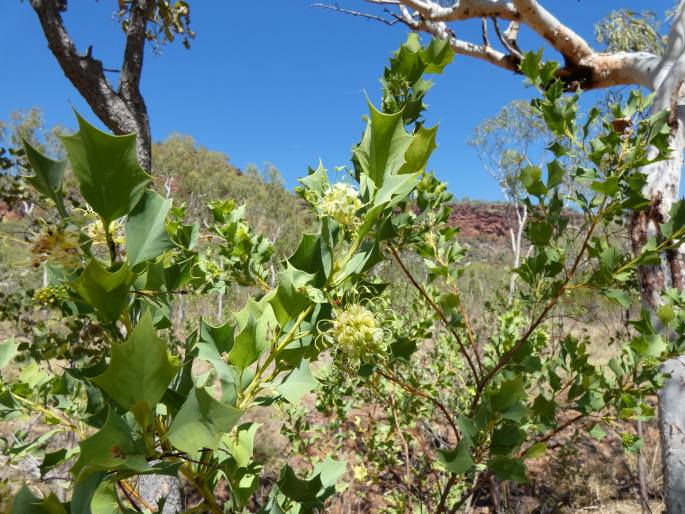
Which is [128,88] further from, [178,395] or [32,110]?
[32,110]

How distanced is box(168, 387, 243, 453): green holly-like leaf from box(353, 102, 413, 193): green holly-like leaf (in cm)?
28

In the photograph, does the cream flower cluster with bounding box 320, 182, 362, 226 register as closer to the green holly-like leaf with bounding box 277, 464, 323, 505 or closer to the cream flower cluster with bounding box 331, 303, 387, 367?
the cream flower cluster with bounding box 331, 303, 387, 367

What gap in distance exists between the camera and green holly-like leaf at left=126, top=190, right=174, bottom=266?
418 mm

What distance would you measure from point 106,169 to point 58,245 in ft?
0.54

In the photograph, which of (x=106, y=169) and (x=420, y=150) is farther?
(x=420, y=150)

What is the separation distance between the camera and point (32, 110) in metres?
16.0

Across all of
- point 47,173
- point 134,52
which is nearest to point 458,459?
point 47,173

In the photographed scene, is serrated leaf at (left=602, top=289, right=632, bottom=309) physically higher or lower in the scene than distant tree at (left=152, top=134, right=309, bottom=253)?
lower

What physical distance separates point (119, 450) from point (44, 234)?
0.80ft

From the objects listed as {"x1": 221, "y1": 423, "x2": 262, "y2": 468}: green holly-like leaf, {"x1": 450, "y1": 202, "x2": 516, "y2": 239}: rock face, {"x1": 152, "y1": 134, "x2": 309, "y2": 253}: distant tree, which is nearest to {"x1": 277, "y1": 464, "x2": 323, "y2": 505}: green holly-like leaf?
{"x1": 221, "y1": 423, "x2": 262, "y2": 468}: green holly-like leaf

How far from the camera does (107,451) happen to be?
1.06 ft

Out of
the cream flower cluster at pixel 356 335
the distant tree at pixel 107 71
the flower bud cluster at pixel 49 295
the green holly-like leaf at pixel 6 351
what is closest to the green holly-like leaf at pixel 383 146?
the cream flower cluster at pixel 356 335

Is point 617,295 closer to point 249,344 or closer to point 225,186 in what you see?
point 249,344

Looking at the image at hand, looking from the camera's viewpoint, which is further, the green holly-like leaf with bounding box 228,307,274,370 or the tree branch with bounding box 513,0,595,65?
the tree branch with bounding box 513,0,595,65
